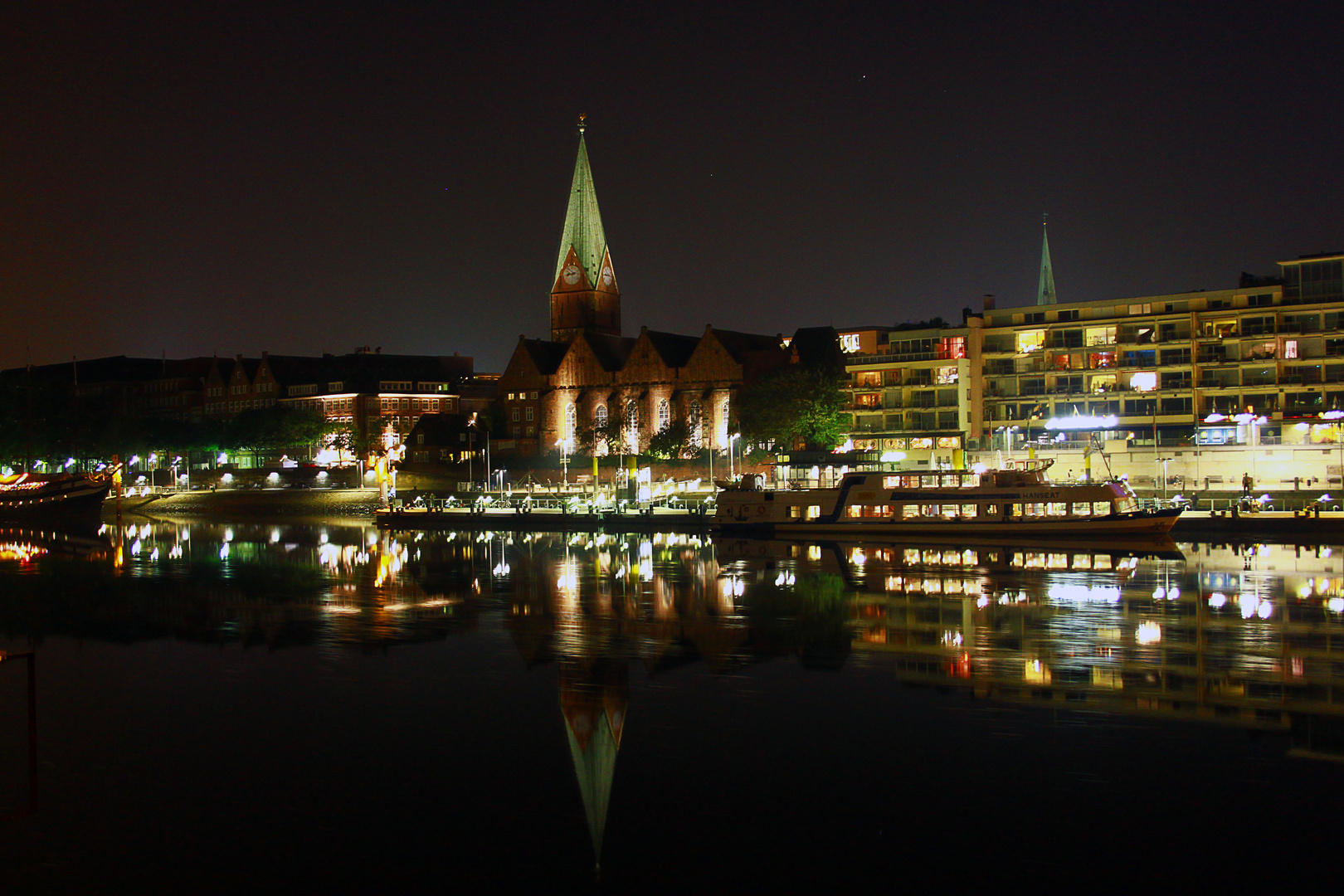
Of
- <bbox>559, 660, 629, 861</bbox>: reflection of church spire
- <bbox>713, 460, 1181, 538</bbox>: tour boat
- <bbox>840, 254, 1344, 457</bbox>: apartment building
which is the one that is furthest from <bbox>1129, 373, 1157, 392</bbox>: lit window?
<bbox>559, 660, 629, 861</bbox>: reflection of church spire

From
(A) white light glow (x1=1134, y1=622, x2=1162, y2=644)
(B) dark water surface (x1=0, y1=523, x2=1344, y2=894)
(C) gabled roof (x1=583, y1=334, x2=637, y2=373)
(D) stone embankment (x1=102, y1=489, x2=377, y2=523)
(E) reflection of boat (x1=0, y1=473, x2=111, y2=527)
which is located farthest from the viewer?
(C) gabled roof (x1=583, y1=334, x2=637, y2=373)

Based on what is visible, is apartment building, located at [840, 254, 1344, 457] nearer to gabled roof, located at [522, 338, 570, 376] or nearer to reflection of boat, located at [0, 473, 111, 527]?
gabled roof, located at [522, 338, 570, 376]

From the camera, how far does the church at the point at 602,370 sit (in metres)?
118

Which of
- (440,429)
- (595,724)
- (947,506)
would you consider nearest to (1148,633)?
(595,724)

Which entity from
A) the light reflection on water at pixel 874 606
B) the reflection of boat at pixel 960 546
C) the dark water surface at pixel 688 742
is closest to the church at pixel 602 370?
the reflection of boat at pixel 960 546

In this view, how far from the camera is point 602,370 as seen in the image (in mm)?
127750

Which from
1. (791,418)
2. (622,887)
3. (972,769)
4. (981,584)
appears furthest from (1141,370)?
(622,887)

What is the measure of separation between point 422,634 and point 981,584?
17.8 m

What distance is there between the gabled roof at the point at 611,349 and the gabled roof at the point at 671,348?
4279 millimetres

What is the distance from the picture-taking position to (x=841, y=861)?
13781mm

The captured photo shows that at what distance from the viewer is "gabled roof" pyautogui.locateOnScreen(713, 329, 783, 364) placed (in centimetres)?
11856

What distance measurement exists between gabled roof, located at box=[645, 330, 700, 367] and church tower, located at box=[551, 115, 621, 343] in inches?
579

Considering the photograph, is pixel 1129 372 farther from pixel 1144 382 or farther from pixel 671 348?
pixel 671 348

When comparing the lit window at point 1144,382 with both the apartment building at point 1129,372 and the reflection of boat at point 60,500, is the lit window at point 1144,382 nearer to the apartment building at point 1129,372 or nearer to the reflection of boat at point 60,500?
the apartment building at point 1129,372
